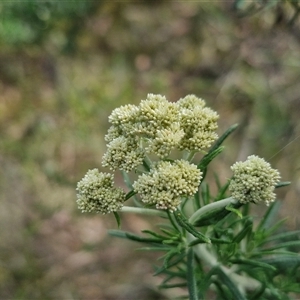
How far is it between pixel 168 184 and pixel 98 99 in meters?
3.78

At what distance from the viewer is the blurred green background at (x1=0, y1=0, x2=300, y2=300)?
4613 mm

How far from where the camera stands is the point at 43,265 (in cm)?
470

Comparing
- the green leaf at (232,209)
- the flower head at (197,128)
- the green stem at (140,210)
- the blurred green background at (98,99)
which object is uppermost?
the blurred green background at (98,99)

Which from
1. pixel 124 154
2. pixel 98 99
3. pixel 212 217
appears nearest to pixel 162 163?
pixel 124 154

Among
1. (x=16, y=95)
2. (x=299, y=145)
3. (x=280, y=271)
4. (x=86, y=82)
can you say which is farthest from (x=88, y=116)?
(x=280, y=271)

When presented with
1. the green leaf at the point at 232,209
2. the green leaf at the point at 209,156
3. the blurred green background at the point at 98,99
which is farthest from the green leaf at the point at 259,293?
the blurred green background at the point at 98,99

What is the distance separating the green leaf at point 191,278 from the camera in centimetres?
199

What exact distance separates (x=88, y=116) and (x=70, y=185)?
2.88ft

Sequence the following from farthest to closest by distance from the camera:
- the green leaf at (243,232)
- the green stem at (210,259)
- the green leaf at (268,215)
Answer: the green leaf at (268,215)
the green stem at (210,259)
the green leaf at (243,232)

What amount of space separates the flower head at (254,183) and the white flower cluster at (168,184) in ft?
0.55

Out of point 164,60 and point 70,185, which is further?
point 164,60

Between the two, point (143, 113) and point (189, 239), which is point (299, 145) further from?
point (143, 113)

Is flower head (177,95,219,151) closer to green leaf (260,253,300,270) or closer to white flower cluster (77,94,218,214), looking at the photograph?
white flower cluster (77,94,218,214)

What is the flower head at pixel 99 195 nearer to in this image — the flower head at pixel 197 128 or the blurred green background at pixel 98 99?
the flower head at pixel 197 128
